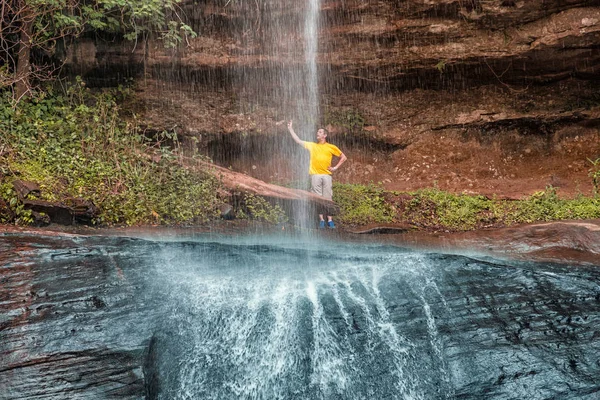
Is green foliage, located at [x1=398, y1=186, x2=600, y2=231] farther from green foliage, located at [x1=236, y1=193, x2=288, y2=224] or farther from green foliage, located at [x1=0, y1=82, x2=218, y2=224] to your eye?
green foliage, located at [x1=0, y1=82, x2=218, y2=224]

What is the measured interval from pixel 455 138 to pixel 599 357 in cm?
855

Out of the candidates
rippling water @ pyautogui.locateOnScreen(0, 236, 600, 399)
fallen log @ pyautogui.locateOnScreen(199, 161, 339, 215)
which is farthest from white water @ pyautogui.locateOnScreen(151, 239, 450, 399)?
fallen log @ pyautogui.locateOnScreen(199, 161, 339, 215)

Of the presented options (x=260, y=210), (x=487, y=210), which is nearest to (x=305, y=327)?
(x=260, y=210)

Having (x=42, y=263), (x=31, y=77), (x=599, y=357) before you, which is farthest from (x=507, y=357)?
(x=31, y=77)

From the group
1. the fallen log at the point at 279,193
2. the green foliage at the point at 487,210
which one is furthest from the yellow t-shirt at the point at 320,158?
the green foliage at the point at 487,210

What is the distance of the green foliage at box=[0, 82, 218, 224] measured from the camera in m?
8.80

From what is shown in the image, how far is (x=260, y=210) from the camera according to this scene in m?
9.80

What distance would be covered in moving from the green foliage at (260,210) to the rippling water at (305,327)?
11.5 feet

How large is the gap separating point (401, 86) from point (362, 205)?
3.80 metres

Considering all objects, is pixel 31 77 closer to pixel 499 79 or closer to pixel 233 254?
pixel 233 254

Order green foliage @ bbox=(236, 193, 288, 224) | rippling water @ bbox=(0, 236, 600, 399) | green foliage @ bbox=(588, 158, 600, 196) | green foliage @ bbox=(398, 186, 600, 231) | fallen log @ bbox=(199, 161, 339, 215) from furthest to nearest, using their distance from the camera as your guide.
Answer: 1. green foliage @ bbox=(588, 158, 600, 196)
2. green foliage @ bbox=(398, 186, 600, 231)
3. fallen log @ bbox=(199, 161, 339, 215)
4. green foliage @ bbox=(236, 193, 288, 224)
5. rippling water @ bbox=(0, 236, 600, 399)

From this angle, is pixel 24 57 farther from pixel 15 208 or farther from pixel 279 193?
pixel 279 193

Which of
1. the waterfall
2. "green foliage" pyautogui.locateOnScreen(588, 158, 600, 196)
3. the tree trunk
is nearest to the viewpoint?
the tree trunk

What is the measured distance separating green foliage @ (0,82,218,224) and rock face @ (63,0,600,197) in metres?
2.16
